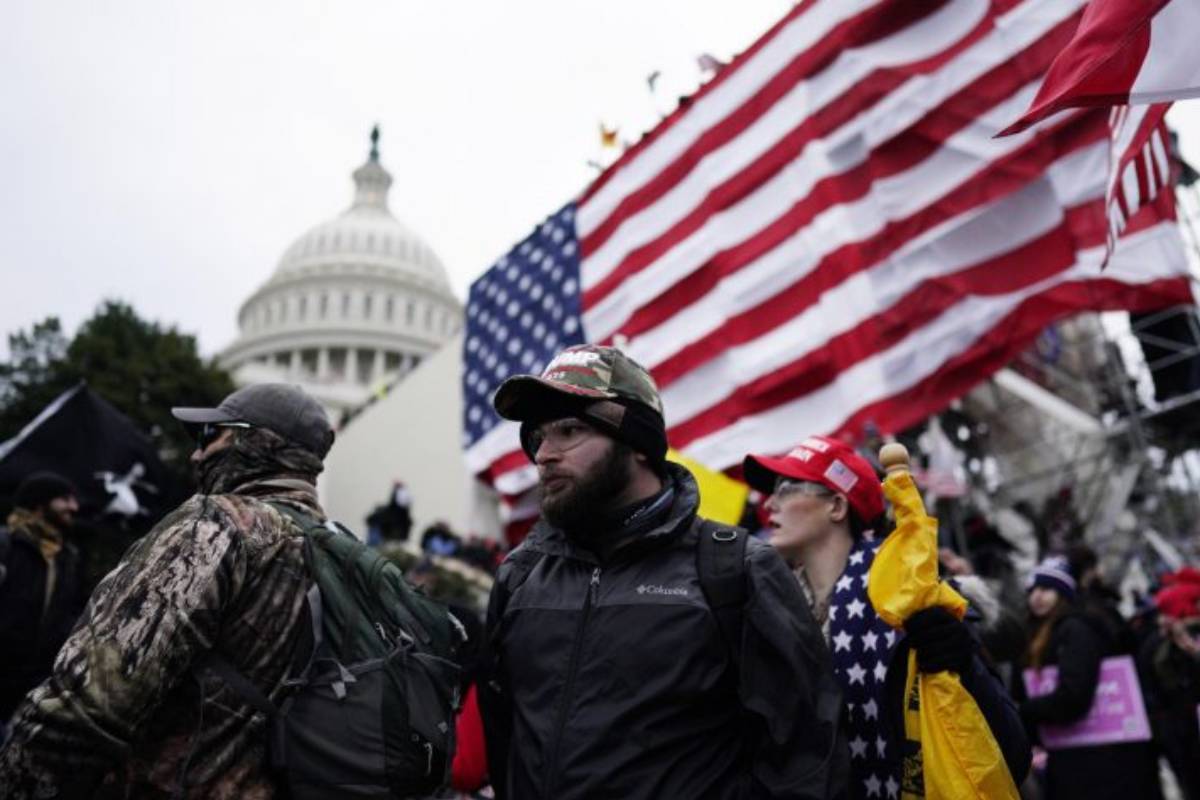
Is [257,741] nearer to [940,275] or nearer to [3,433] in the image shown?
[940,275]

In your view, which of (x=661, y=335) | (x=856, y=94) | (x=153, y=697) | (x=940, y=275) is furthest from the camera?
(x=661, y=335)

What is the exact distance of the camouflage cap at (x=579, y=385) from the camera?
235cm

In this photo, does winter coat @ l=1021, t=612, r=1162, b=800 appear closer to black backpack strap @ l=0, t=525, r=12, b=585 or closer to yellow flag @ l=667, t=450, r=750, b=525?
yellow flag @ l=667, t=450, r=750, b=525

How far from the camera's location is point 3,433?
75.9 ft

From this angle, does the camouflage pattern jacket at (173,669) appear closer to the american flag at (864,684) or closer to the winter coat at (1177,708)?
the american flag at (864,684)

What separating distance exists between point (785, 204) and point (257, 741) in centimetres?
716

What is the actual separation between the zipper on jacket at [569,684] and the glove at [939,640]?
75 centimetres

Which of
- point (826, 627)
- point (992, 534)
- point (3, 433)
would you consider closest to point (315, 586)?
point (826, 627)

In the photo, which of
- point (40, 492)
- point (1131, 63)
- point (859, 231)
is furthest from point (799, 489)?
point (859, 231)

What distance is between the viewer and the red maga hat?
2.84 m

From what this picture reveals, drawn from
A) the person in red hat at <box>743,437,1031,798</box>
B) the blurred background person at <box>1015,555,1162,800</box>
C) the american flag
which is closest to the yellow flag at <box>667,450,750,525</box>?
the blurred background person at <box>1015,555,1162,800</box>

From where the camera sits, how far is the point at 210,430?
7.99ft

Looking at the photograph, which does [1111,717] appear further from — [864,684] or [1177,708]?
[864,684]

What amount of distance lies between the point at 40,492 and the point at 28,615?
0.60 m
